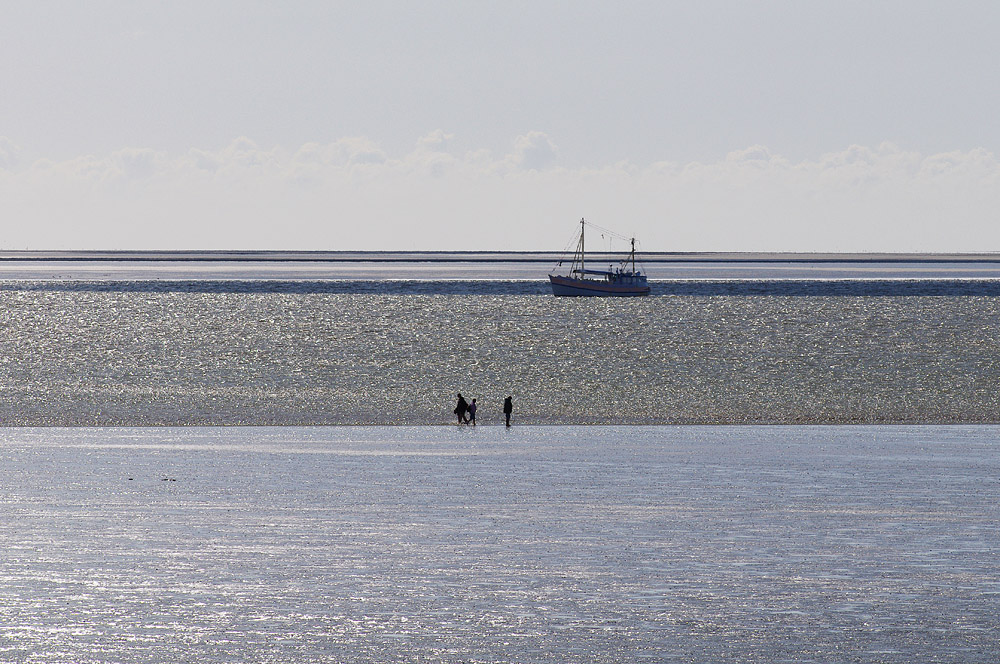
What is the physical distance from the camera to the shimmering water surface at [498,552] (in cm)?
2012

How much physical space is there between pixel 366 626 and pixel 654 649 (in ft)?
15.4

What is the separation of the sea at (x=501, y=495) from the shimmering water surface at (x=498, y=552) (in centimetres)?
9

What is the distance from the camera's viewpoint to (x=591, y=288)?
10944 centimetres

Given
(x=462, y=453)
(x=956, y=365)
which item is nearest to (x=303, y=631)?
(x=462, y=453)

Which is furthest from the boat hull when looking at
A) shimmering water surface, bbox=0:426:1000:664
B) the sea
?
shimmering water surface, bbox=0:426:1000:664

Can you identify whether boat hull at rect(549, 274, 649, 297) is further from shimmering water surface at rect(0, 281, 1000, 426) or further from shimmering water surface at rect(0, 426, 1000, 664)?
shimmering water surface at rect(0, 426, 1000, 664)

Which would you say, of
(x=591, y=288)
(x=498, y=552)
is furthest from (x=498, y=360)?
(x=591, y=288)

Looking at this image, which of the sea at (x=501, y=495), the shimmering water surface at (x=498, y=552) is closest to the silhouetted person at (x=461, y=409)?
the sea at (x=501, y=495)

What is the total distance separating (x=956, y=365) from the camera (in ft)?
201

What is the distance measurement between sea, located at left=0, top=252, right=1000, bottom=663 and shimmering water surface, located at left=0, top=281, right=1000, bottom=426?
0.31m

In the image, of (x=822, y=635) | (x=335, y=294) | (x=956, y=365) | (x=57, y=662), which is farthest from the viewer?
(x=335, y=294)

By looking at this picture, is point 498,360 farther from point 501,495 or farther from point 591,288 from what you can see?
point 591,288

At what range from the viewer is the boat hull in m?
106

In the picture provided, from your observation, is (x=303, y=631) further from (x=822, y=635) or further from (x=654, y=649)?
(x=822, y=635)
